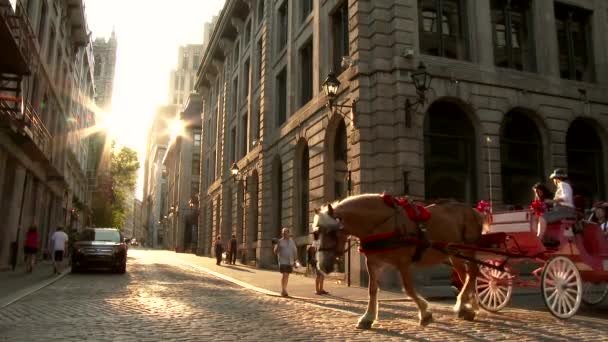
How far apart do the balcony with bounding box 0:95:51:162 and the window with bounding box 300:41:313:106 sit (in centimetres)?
1224

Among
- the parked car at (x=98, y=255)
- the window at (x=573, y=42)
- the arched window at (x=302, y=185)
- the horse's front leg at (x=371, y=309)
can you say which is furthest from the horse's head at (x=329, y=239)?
the window at (x=573, y=42)

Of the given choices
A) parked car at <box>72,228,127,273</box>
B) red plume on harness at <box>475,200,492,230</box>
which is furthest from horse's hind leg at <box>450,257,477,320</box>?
parked car at <box>72,228,127,273</box>

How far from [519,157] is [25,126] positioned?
20970 millimetres

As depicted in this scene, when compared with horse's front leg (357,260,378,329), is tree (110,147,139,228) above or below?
above

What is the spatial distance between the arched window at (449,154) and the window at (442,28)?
218 centimetres

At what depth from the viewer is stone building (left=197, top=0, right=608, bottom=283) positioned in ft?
55.9

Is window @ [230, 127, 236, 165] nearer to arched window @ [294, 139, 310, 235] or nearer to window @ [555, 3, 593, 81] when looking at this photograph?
arched window @ [294, 139, 310, 235]

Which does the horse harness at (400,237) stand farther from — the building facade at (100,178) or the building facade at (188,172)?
the building facade at (188,172)

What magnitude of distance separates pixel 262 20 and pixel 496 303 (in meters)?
25.8

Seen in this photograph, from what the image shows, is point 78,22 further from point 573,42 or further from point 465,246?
point 465,246

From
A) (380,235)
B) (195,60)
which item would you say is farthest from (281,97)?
(195,60)

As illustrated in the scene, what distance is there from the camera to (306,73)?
2472 centimetres

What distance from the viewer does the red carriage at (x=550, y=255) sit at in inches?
322

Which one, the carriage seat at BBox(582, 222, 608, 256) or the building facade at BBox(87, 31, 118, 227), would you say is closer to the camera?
the carriage seat at BBox(582, 222, 608, 256)
